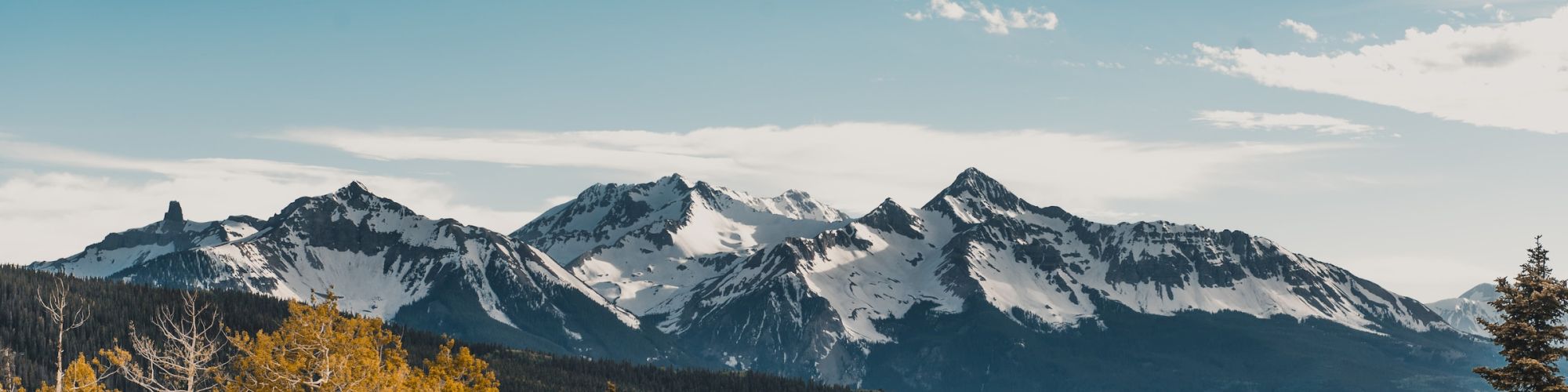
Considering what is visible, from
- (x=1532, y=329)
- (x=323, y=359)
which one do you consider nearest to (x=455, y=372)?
(x=323, y=359)

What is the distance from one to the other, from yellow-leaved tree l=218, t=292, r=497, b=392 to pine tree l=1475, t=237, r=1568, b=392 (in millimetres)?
49401

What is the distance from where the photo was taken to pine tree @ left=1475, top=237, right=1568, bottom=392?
6412cm

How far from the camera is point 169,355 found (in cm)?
7050

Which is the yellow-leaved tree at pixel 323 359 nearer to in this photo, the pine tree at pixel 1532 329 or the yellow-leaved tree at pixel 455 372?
the yellow-leaved tree at pixel 455 372

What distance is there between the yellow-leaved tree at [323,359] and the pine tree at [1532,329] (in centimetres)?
4940

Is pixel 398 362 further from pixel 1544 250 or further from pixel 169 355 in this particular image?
pixel 1544 250

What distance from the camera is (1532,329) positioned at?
A: 211ft

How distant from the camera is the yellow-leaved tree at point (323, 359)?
207 ft

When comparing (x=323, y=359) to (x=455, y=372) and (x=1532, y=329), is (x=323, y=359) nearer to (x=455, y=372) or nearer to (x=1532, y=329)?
(x=455, y=372)

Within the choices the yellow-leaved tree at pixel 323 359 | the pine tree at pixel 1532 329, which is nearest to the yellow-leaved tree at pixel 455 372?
the yellow-leaved tree at pixel 323 359

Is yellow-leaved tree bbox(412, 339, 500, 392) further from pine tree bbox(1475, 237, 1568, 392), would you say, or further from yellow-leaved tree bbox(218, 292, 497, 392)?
pine tree bbox(1475, 237, 1568, 392)

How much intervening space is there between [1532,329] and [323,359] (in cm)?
5592

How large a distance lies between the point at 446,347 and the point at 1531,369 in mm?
51773

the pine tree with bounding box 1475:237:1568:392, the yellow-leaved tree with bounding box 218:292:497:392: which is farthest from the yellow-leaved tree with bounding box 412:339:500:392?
the pine tree with bounding box 1475:237:1568:392
